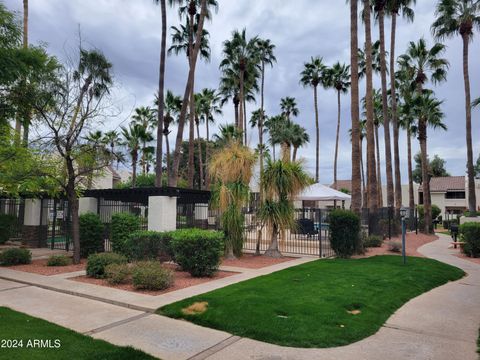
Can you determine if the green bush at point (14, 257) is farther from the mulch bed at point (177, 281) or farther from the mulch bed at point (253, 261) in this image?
the mulch bed at point (253, 261)

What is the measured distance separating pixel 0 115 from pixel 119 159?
4.03 meters

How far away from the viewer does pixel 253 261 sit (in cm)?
1280

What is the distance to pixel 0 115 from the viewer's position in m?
11.9

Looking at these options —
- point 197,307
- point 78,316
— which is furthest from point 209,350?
point 78,316

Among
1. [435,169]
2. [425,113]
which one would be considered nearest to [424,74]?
[425,113]

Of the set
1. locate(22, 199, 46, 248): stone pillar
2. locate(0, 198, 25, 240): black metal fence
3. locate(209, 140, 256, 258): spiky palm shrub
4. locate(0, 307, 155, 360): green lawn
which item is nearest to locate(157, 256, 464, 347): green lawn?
locate(0, 307, 155, 360): green lawn

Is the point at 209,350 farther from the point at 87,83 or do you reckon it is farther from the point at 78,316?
the point at 87,83

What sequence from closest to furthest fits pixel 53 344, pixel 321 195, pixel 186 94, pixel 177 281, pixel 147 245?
pixel 53 344 < pixel 177 281 < pixel 147 245 < pixel 321 195 < pixel 186 94

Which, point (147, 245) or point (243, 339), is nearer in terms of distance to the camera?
point (243, 339)

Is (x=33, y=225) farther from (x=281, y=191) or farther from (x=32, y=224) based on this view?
(x=281, y=191)

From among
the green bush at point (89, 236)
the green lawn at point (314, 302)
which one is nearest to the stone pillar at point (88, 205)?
the green bush at point (89, 236)

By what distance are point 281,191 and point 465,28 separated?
21.1 meters

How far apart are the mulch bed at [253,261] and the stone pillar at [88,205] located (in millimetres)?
6603

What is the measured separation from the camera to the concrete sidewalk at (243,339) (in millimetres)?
4723
